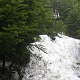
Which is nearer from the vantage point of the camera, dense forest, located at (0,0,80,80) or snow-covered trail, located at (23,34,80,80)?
dense forest, located at (0,0,80,80)

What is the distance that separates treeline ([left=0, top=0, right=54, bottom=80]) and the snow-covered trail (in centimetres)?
85

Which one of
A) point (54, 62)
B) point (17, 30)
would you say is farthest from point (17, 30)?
point (54, 62)

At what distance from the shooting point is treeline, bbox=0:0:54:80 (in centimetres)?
927

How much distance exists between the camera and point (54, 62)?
16172 mm

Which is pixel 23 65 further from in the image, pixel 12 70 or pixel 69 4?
pixel 69 4

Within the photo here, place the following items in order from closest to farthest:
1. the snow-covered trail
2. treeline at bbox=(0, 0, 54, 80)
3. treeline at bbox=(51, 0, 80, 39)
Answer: treeline at bbox=(0, 0, 54, 80) → the snow-covered trail → treeline at bbox=(51, 0, 80, 39)

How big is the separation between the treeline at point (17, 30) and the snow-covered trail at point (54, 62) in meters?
0.85

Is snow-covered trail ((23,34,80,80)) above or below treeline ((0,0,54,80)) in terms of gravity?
below

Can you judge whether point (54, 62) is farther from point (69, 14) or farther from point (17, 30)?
point (69, 14)

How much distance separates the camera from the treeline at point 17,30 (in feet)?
30.4

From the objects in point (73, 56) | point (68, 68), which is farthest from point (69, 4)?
point (68, 68)

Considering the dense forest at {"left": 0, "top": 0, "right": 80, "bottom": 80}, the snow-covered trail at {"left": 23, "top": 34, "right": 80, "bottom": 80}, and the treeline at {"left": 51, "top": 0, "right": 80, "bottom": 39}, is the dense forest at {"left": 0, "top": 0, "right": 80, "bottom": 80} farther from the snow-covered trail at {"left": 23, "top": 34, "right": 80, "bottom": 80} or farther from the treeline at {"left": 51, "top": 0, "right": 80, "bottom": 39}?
the treeline at {"left": 51, "top": 0, "right": 80, "bottom": 39}

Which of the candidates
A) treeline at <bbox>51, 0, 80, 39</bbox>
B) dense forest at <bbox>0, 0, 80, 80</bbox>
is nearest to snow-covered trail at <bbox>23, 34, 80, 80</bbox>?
dense forest at <bbox>0, 0, 80, 80</bbox>

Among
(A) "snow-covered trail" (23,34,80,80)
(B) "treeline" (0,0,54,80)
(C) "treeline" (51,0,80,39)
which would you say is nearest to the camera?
(B) "treeline" (0,0,54,80)
